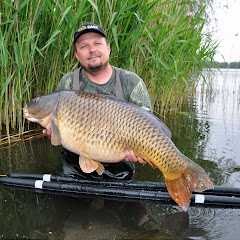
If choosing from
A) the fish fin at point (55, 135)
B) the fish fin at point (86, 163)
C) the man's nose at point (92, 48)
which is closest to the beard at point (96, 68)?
the man's nose at point (92, 48)

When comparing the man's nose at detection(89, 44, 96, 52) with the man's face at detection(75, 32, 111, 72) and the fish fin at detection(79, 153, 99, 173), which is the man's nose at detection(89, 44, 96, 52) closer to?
the man's face at detection(75, 32, 111, 72)

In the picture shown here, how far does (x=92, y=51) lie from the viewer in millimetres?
2248

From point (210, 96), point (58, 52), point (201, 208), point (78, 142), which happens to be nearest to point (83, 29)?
point (78, 142)

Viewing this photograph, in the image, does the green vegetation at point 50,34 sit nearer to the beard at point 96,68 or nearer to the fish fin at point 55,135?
the beard at point 96,68

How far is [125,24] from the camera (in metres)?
3.17

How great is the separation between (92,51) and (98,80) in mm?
236

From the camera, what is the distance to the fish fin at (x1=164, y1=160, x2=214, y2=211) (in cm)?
163

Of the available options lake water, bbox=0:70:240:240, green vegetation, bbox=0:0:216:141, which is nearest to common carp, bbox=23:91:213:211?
lake water, bbox=0:70:240:240

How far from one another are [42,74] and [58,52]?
0.40m

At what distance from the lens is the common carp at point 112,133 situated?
5.53ft

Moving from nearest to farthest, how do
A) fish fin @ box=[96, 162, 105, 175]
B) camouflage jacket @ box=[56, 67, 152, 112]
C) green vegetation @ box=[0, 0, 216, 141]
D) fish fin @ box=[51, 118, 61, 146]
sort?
1. fish fin @ box=[51, 118, 61, 146]
2. fish fin @ box=[96, 162, 105, 175]
3. camouflage jacket @ box=[56, 67, 152, 112]
4. green vegetation @ box=[0, 0, 216, 141]

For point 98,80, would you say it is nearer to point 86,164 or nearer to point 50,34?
point 86,164

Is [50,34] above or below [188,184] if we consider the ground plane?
above

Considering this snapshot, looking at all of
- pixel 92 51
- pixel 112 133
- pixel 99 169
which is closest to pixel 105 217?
pixel 99 169
